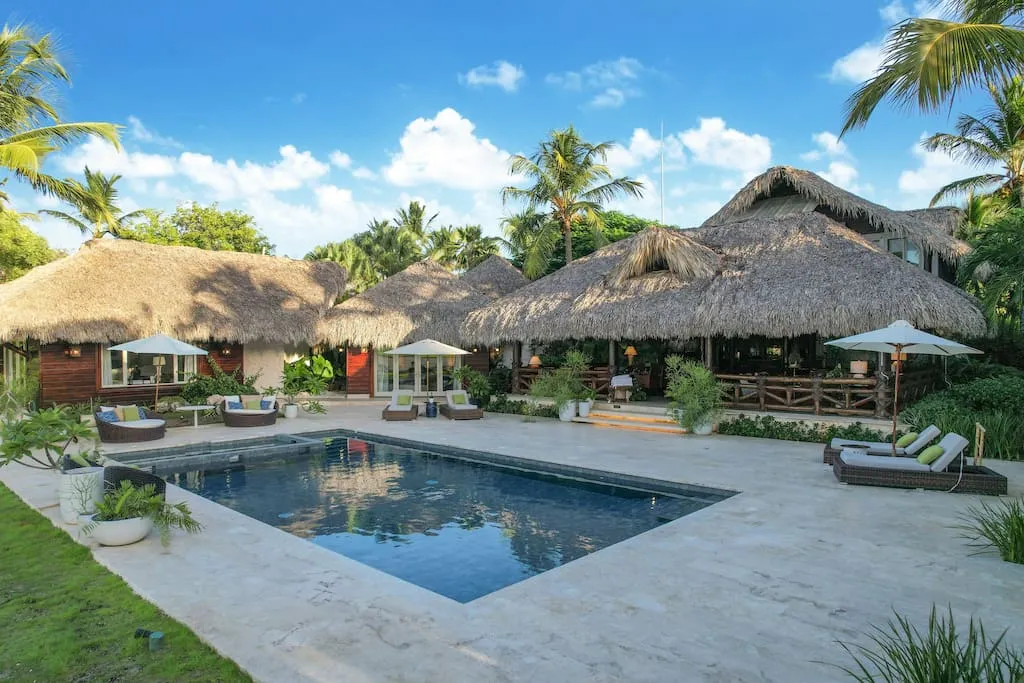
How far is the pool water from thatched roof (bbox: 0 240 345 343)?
8.18m

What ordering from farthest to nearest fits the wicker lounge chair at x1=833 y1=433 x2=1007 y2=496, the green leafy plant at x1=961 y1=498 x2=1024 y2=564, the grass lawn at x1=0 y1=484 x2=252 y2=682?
1. the wicker lounge chair at x1=833 y1=433 x2=1007 y2=496
2. the green leafy plant at x1=961 y1=498 x2=1024 y2=564
3. the grass lawn at x1=0 y1=484 x2=252 y2=682

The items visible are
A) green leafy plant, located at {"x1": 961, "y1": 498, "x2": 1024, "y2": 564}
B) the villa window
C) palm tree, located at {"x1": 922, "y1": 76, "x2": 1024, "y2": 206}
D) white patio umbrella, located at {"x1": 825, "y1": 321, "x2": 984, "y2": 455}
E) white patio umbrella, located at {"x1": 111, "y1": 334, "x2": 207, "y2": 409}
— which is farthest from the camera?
palm tree, located at {"x1": 922, "y1": 76, "x2": 1024, "y2": 206}

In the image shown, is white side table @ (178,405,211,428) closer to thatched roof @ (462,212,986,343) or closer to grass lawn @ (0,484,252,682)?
thatched roof @ (462,212,986,343)

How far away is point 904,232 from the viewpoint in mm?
14180

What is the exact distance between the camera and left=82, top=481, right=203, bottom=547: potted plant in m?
5.33

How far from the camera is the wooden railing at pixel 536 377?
15305 millimetres

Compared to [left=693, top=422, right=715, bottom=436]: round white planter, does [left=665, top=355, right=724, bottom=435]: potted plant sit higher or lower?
higher

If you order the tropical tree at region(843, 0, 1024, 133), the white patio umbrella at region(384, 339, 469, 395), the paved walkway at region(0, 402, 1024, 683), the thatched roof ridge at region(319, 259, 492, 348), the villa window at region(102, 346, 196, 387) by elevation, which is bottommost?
the paved walkway at region(0, 402, 1024, 683)

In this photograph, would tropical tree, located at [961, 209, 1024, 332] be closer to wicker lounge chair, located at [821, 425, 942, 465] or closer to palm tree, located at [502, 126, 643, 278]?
wicker lounge chair, located at [821, 425, 942, 465]

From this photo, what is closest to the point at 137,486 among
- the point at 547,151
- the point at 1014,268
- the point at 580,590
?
Answer: the point at 580,590

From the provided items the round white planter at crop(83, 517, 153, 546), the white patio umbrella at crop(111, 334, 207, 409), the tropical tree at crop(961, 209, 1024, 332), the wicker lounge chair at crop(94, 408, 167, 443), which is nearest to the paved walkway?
the round white planter at crop(83, 517, 153, 546)

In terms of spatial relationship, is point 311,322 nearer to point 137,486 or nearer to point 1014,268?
point 137,486

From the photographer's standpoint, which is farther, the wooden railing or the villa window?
the villa window

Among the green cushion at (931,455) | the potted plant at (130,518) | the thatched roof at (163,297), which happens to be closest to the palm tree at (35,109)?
the thatched roof at (163,297)
